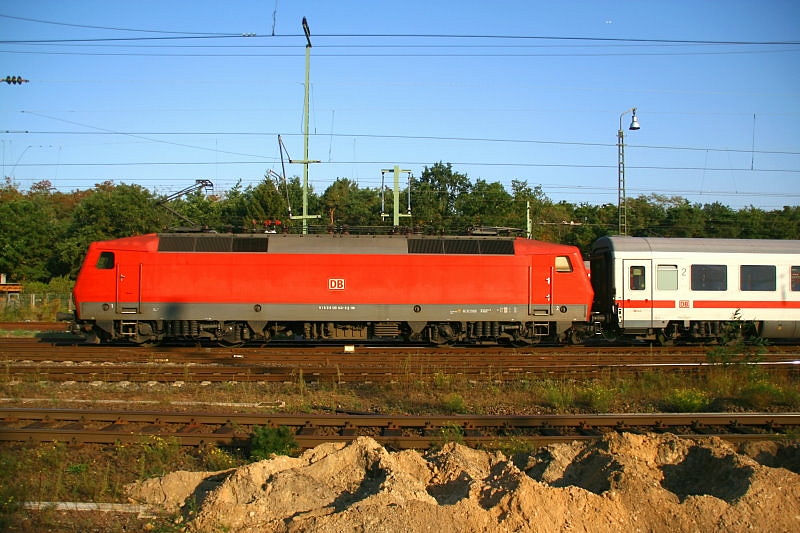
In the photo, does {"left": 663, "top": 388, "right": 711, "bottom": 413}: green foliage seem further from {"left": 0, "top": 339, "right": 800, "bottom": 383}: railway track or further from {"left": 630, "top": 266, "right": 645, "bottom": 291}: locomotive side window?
{"left": 630, "top": 266, "right": 645, "bottom": 291}: locomotive side window

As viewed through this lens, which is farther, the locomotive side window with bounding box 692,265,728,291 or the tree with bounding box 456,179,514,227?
the tree with bounding box 456,179,514,227

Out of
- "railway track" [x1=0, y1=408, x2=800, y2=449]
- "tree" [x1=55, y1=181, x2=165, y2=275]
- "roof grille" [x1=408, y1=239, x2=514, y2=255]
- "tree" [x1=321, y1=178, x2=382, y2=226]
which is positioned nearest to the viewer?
"railway track" [x1=0, y1=408, x2=800, y2=449]

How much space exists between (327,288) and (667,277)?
1056cm

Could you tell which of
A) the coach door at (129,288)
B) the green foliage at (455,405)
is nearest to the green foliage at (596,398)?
the green foliage at (455,405)

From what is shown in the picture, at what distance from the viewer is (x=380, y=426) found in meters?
9.06

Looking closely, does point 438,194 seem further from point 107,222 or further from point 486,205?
point 107,222

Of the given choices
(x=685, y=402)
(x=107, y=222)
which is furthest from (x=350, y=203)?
(x=685, y=402)

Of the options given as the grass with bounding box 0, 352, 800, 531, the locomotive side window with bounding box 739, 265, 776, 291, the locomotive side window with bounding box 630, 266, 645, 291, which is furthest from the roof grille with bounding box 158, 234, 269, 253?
the locomotive side window with bounding box 739, 265, 776, 291

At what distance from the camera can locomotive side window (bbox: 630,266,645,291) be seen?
59.9 feet

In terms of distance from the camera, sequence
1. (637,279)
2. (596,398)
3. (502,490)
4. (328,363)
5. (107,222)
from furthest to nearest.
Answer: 1. (107,222)
2. (637,279)
3. (328,363)
4. (596,398)
5. (502,490)

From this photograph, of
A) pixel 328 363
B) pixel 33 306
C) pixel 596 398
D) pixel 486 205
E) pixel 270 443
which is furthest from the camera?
pixel 486 205

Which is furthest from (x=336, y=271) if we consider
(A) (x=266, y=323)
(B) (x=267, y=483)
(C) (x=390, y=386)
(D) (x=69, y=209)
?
(D) (x=69, y=209)

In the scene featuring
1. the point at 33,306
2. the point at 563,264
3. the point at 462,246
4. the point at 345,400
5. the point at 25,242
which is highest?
the point at 25,242

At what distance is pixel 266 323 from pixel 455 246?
6.23 metres
